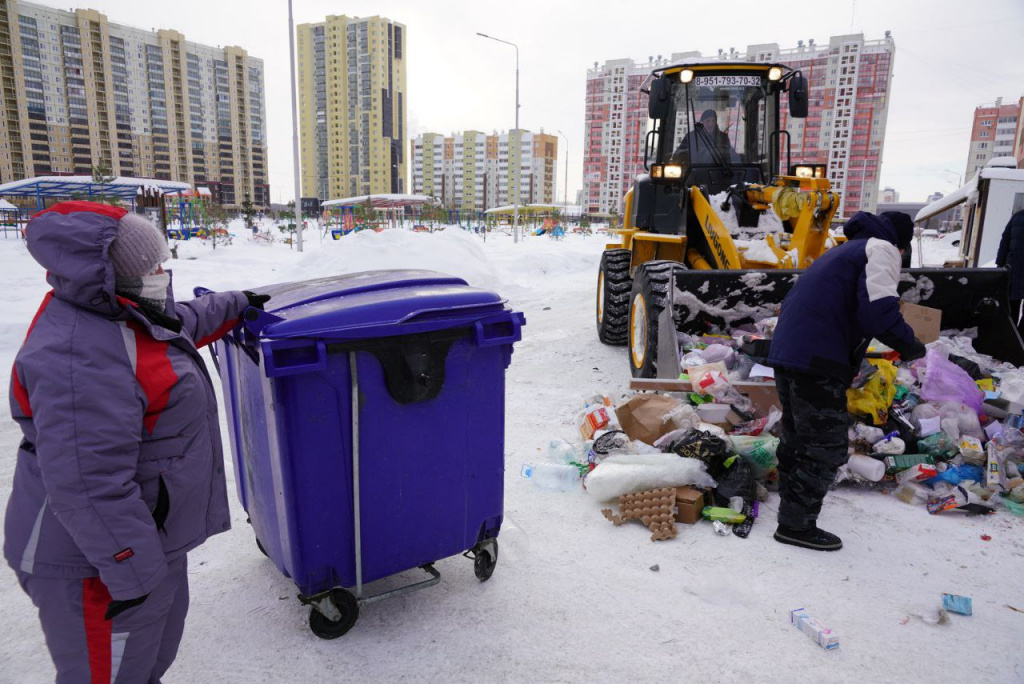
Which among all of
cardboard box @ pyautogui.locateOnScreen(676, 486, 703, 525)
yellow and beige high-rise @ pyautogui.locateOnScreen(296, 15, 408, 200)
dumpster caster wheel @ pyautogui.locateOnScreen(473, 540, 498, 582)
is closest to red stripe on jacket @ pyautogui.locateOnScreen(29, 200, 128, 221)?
dumpster caster wheel @ pyautogui.locateOnScreen(473, 540, 498, 582)

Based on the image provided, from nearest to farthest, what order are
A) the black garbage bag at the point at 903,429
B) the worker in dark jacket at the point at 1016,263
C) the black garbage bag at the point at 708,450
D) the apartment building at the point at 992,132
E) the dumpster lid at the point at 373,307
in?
the dumpster lid at the point at 373,307 → the black garbage bag at the point at 708,450 → the black garbage bag at the point at 903,429 → the worker in dark jacket at the point at 1016,263 → the apartment building at the point at 992,132

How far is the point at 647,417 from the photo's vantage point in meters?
3.93

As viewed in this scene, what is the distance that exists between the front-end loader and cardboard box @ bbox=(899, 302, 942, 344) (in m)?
0.30

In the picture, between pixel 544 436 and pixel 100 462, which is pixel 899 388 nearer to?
pixel 544 436

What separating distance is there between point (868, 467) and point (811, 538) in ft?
2.91

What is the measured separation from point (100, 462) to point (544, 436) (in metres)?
3.29

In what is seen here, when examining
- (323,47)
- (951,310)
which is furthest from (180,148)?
(951,310)

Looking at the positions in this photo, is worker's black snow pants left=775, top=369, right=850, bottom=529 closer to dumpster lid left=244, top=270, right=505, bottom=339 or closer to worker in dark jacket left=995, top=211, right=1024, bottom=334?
dumpster lid left=244, top=270, right=505, bottom=339

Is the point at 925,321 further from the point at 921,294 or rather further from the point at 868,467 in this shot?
the point at 868,467

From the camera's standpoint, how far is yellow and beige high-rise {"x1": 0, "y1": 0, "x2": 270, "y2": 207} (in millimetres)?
59750

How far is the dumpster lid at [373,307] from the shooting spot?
80.0 inches

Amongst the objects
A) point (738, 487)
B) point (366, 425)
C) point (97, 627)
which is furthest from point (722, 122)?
point (97, 627)

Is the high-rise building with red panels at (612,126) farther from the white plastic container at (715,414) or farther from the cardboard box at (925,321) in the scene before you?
the white plastic container at (715,414)

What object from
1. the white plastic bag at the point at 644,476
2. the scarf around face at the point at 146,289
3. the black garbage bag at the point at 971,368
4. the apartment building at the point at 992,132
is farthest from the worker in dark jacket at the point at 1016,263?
the apartment building at the point at 992,132
